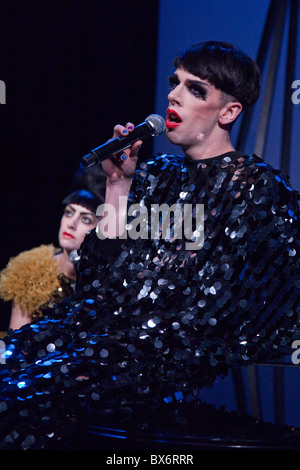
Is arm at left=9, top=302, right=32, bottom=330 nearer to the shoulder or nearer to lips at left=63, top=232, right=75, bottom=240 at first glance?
lips at left=63, top=232, right=75, bottom=240

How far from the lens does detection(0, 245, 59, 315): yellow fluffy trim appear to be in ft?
7.99

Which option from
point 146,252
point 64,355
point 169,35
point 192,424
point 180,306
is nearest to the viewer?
point 192,424

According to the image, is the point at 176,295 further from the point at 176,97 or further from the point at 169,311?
the point at 176,97

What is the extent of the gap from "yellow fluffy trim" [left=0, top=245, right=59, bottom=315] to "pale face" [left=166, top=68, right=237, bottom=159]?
47.0 inches

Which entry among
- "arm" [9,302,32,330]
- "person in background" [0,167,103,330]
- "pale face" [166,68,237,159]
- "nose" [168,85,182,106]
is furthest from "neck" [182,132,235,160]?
"arm" [9,302,32,330]

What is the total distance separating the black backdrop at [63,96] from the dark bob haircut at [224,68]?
1.33m

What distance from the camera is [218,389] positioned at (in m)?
1.24

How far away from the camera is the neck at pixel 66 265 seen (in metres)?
2.47

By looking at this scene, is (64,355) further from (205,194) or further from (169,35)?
(169,35)

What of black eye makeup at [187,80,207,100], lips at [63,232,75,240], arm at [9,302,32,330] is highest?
black eye makeup at [187,80,207,100]

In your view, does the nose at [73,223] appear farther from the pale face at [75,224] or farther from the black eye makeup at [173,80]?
the black eye makeup at [173,80]

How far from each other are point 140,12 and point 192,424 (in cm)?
217

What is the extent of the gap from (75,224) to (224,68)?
115 cm

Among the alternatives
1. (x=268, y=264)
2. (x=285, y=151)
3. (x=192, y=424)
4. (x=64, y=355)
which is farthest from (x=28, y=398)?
(x=285, y=151)
